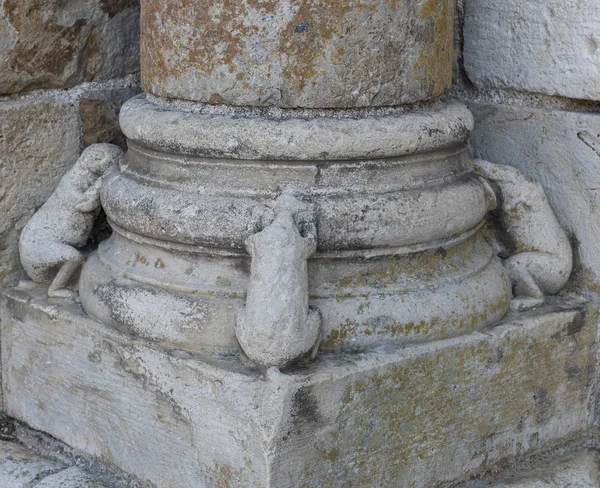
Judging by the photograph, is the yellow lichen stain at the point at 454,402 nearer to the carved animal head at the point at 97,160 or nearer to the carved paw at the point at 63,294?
the carved paw at the point at 63,294

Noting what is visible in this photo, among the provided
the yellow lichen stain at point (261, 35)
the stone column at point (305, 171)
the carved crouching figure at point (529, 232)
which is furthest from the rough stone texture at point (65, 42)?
the carved crouching figure at point (529, 232)

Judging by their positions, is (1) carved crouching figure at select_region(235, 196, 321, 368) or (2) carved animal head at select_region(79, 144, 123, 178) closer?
(1) carved crouching figure at select_region(235, 196, 321, 368)

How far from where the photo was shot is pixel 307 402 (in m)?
1.87

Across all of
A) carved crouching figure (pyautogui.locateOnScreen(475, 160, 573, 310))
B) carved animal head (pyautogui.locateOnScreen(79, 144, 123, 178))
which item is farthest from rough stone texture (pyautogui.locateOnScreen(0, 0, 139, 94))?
carved crouching figure (pyautogui.locateOnScreen(475, 160, 573, 310))

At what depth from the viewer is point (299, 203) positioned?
6.52 ft

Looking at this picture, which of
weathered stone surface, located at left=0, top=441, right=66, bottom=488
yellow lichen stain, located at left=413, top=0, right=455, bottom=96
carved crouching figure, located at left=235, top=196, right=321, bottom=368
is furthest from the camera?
weathered stone surface, located at left=0, top=441, right=66, bottom=488

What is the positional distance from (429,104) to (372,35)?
291 mm

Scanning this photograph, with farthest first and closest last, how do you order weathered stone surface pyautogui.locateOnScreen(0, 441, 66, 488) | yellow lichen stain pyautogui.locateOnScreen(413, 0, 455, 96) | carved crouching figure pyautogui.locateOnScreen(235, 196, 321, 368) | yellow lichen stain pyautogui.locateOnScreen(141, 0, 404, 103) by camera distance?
weathered stone surface pyautogui.locateOnScreen(0, 441, 66, 488), yellow lichen stain pyautogui.locateOnScreen(413, 0, 455, 96), yellow lichen stain pyautogui.locateOnScreen(141, 0, 404, 103), carved crouching figure pyautogui.locateOnScreen(235, 196, 321, 368)

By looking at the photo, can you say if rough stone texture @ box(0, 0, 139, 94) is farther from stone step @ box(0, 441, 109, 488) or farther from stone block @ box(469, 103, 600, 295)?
stone block @ box(469, 103, 600, 295)

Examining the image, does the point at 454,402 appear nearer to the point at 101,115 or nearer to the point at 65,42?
the point at 101,115

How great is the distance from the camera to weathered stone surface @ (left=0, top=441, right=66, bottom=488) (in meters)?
2.25

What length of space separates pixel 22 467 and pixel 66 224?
65 centimetres

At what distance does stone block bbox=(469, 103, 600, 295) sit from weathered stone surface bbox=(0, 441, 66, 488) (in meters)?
1.52

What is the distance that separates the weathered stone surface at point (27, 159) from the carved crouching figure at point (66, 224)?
108mm
